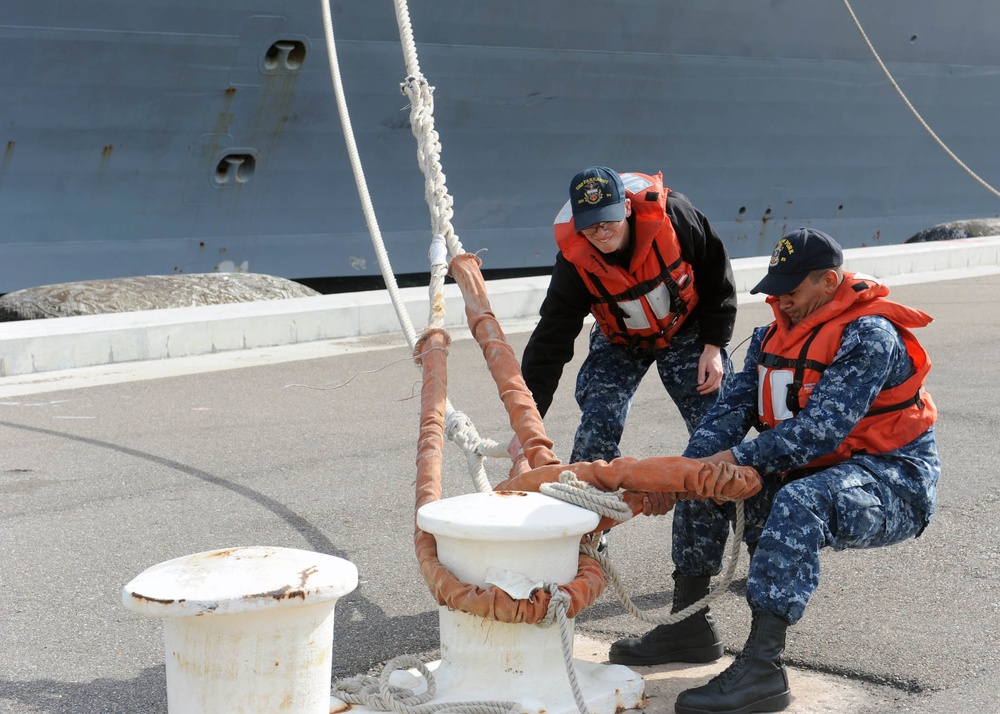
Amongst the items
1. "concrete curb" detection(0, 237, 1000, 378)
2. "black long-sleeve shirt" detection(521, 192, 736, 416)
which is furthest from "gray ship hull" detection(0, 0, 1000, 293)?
"black long-sleeve shirt" detection(521, 192, 736, 416)

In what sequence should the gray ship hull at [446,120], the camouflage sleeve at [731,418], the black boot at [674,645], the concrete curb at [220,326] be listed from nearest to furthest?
1. the black boot at [674,645]
2. the camouflage sleeve at [731,418]
3. the concrete curb at [220,326]
4. the gray ship hull at [446,120]

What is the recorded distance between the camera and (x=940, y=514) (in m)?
4.35

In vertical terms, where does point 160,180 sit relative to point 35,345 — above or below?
above

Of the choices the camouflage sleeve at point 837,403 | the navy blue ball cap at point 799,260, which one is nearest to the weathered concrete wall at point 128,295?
the navy blue ball cap at point 799,260

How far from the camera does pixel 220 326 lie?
802 cm

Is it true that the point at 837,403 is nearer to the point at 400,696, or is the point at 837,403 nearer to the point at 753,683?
the point at 753,683

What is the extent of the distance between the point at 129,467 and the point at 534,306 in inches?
197

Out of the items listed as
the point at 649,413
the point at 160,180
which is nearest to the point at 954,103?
the point at 160,180

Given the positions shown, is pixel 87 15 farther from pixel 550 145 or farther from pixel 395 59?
pixel 550 145

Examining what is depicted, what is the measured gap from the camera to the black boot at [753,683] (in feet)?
8.84

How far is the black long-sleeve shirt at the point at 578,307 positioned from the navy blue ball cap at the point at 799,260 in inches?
30.1

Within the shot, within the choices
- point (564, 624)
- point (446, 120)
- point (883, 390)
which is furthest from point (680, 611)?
point (446, 120)

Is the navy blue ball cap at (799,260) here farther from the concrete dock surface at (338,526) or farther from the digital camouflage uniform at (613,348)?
the concrete dock surface at (338,526)

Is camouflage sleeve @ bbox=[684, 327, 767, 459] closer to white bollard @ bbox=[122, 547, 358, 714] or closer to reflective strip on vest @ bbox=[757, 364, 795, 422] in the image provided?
reflective strip on vest @ bbox=[757, 364, 795, 422]
